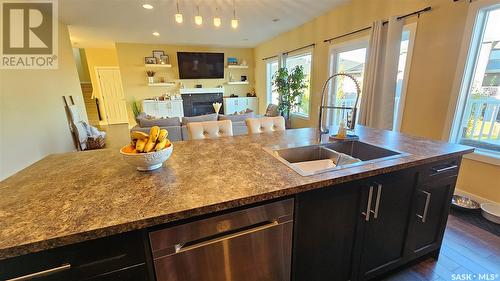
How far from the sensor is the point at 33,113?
316 centimetres

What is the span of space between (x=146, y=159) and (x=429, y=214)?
1.78 metres

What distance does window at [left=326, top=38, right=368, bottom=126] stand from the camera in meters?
3.50

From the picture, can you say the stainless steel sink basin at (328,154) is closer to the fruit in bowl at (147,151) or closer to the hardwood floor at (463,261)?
the fruit in bowl at (147,151)

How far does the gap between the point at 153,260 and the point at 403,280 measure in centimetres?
161

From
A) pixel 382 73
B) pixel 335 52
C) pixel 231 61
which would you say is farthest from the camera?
pixel 231 61

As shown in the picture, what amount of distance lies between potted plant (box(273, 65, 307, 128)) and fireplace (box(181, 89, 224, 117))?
2.84 metres

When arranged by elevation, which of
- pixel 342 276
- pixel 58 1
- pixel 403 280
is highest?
pixel 58 1

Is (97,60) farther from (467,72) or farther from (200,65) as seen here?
(467,72)

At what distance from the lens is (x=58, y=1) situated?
126 inches

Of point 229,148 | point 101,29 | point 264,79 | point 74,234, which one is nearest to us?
point 74,234

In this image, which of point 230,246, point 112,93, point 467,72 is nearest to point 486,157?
point 467,72

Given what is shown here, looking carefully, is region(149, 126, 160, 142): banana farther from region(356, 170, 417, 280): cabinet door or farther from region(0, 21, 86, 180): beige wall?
region(0, 21, 86, 180): beige wall

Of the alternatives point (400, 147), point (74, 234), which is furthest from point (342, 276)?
point (74, 234)

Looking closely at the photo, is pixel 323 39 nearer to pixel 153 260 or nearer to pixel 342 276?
pixel 342 276
